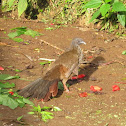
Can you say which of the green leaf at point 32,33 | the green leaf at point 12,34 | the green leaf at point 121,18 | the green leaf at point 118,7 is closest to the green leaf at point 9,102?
the green leaf at point 12,34

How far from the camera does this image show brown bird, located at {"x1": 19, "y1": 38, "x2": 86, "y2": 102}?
494cm

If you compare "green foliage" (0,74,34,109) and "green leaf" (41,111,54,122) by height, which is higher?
"green foliage" (0,74,34,109)

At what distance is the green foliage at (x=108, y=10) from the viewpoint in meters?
7.22

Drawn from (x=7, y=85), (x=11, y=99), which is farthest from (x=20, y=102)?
(x=7, y=85)

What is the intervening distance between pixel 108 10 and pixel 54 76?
350cm

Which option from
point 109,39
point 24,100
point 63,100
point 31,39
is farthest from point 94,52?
point 24,100

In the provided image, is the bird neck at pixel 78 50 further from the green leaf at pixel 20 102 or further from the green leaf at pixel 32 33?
the green leaf at pixel 32 33

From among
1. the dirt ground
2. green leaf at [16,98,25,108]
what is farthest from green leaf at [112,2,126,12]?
green leaf at [16,98,25,108]

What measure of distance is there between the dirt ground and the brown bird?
19 centimetres

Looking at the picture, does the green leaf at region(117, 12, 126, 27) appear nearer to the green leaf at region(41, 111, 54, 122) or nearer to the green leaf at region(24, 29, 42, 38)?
the green leaf at region(24, 29, 42, 38)

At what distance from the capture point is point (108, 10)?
802 cm

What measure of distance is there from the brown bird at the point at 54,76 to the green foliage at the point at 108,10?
1851 mm

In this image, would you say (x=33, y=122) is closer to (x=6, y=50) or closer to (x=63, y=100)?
(x=63, y=100)

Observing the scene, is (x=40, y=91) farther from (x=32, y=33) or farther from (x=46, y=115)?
(x=32, y=33)
